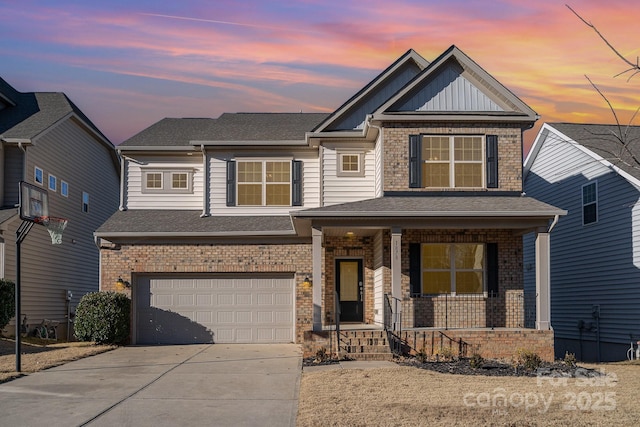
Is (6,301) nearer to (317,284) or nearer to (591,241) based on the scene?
(317,284)

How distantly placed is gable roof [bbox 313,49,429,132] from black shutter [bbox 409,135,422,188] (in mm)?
2924

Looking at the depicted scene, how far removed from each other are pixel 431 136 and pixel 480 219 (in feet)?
8.97

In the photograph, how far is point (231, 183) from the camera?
2216 centimetres

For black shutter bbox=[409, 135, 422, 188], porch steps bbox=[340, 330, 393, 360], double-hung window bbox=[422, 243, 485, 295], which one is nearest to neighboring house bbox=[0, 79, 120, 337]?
porch steps bbox=[340, 330, 393, 360]

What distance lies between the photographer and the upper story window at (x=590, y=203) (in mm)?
22469

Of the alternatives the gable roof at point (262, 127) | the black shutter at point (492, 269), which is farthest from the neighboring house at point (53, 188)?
the black shutter at point (492, 269)

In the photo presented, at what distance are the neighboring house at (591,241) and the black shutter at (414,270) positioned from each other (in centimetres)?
517

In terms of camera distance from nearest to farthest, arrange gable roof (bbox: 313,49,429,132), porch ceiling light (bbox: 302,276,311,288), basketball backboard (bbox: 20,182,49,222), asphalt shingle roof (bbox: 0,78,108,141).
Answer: basketball backboard (bbox: 20,182,49,222) → porch ceiling light (bbox: 302,276,311,288) → gable roof (bbox: 313,49,429,132) → asphalt shingle roof (bbox: 0,78,108,141)

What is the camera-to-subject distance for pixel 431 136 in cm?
1922

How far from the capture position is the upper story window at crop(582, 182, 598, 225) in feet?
73.7

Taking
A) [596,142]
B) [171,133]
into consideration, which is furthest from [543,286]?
[171,133]

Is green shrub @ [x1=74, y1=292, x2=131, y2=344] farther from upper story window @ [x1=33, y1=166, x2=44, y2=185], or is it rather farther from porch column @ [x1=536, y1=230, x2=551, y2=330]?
porch column @ [x1=536, y1=230, x2=551, y2=330]

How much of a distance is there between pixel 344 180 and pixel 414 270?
3.87 metres

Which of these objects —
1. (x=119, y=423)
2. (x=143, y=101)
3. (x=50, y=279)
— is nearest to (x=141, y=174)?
(x=143, y=101)
